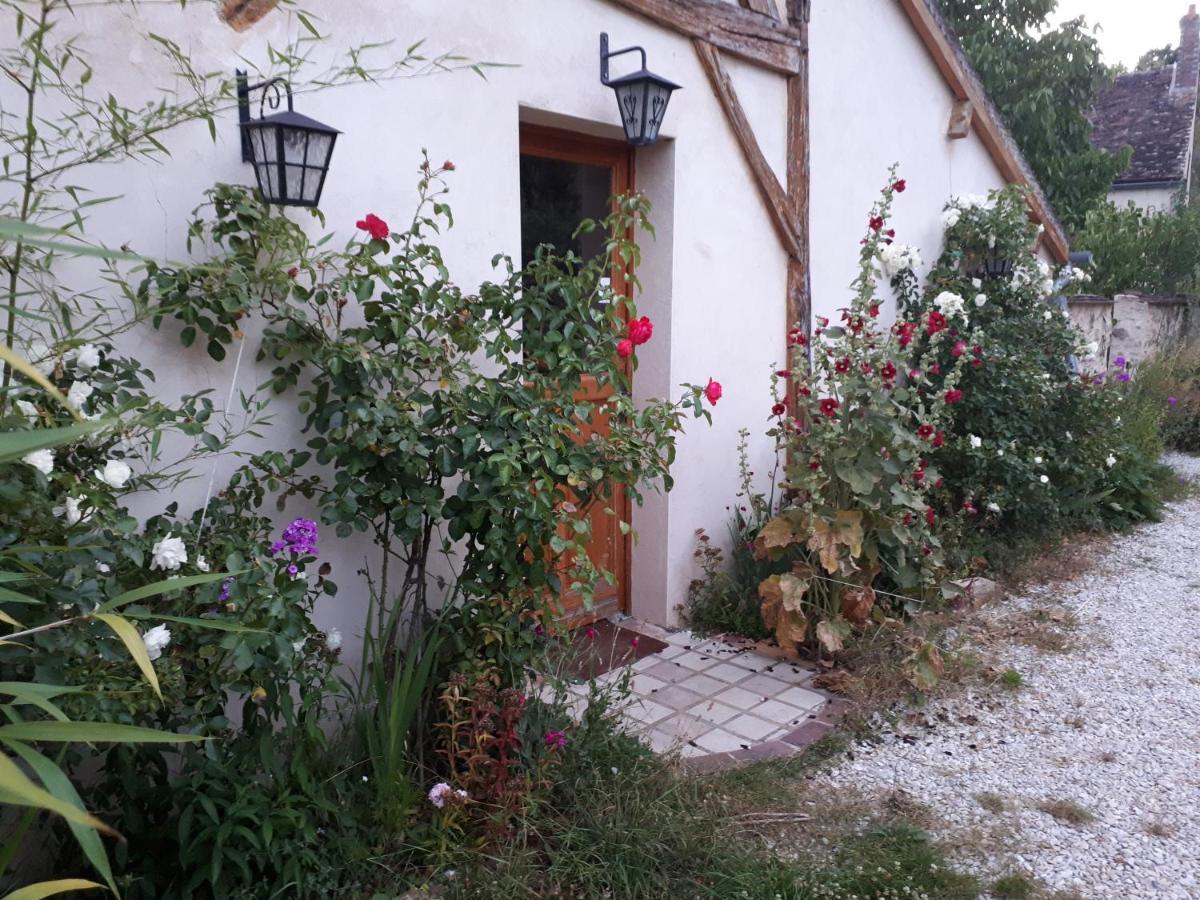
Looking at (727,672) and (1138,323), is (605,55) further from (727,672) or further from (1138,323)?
(1138,323)

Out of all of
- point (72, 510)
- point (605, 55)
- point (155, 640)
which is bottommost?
point (155, 640)

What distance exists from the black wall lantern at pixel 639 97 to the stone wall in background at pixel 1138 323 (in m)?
7.08

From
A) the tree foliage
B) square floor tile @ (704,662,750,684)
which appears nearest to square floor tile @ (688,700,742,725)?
square floor tile @ (704,662,750,684)

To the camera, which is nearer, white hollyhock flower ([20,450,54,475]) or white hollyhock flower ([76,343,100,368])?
white hollyhock flower ([20,450,54,475])

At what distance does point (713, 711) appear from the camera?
3.65m

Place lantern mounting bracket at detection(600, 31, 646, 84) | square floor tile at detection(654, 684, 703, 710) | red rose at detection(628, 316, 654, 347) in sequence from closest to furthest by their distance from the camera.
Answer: red rose at detection(628, 316, 654, 347), square floor tile at detection(654, 684, 703, 710), lantern mounting bracket at detection(600, 31, 646, 84)

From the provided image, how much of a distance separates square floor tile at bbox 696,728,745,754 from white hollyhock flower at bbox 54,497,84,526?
2.26 meters

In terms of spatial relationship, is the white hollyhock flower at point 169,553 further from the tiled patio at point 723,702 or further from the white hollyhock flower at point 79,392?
the tiled patio at point 723,702

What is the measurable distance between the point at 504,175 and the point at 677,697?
2237 mm

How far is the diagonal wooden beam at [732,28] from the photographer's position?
13.3 ft

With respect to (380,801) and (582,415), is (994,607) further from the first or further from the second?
(380,801)

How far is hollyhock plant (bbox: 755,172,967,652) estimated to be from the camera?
13.3 feet

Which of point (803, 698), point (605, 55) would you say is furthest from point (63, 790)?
point (605, 55)

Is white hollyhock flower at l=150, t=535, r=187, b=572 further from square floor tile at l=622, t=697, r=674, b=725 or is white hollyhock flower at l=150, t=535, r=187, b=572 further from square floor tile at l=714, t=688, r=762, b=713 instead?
square floor tile at l=714, t=688, r=762, b=713
